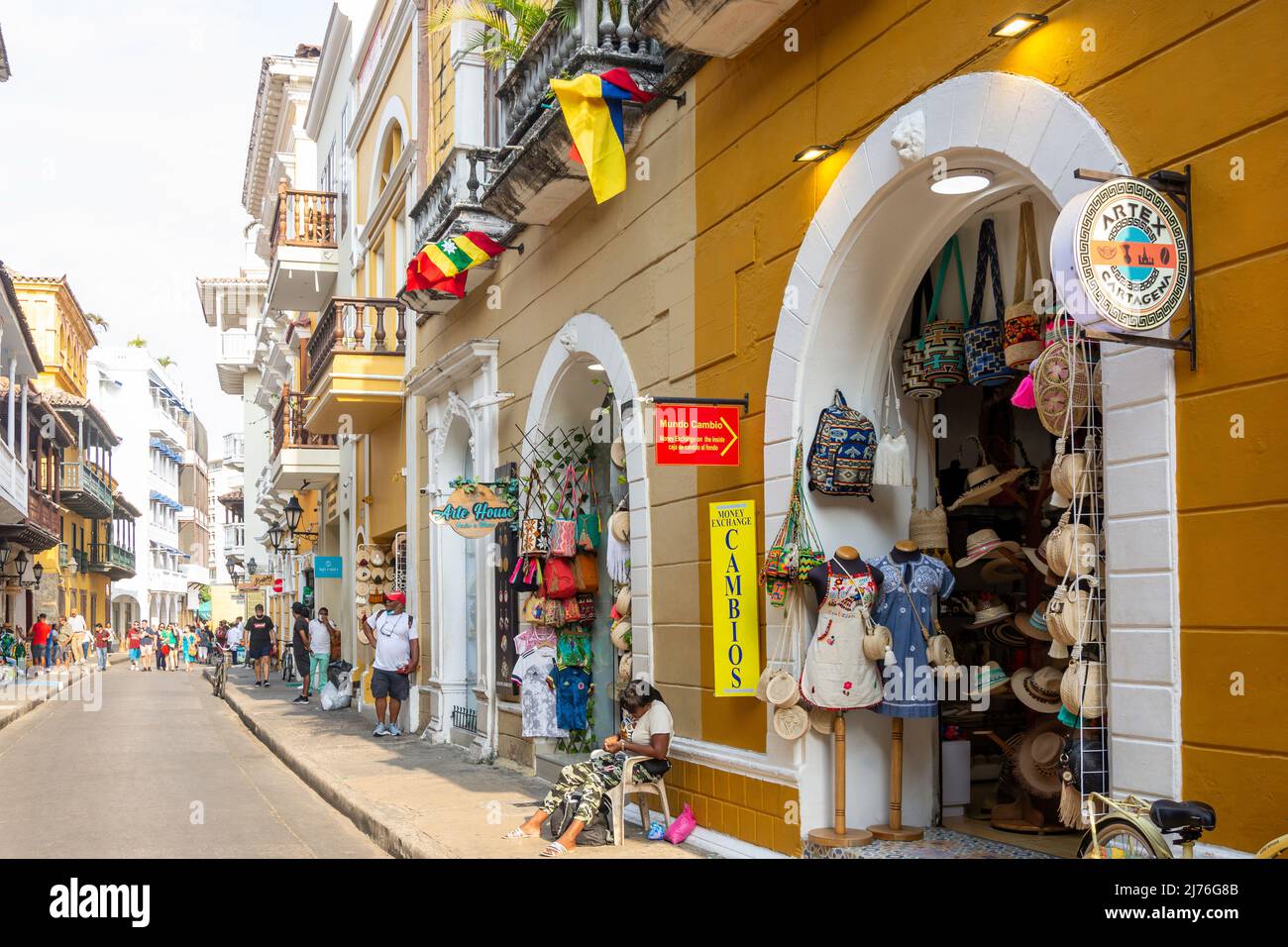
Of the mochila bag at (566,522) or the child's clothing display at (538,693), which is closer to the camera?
the mochila bag at (566,522)

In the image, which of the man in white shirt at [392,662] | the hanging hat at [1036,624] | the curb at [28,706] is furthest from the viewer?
the curb at [28,706]

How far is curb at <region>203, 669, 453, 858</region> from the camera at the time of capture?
831 cm

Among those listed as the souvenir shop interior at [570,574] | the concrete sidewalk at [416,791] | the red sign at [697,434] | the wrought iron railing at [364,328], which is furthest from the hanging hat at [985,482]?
the wrought iron railing at [364,328]

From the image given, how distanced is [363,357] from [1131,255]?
14.1 meters

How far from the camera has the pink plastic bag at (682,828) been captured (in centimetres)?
836

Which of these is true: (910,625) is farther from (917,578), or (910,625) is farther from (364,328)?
(364,328)

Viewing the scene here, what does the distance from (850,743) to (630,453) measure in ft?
9.88

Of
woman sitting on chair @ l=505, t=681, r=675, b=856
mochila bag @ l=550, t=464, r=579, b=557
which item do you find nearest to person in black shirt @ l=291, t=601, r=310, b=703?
mochila bag @ l=550, t=464, r=579, b=557

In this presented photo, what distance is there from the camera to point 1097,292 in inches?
172

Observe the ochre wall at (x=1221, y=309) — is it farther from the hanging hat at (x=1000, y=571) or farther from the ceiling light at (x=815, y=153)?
the hanging hat at (x=1000, y=571)

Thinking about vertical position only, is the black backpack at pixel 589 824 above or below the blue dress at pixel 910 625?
below

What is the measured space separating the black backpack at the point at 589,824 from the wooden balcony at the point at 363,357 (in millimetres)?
9921

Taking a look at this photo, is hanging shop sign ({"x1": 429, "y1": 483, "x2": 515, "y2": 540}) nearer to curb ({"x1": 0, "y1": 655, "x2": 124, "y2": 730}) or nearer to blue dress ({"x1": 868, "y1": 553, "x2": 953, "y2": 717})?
blue dress ({"x1": 868, "y1": 553, "x2": 953, "y2": 717})

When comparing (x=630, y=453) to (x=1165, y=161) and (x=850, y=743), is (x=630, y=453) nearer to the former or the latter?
(x=850, y=743)
